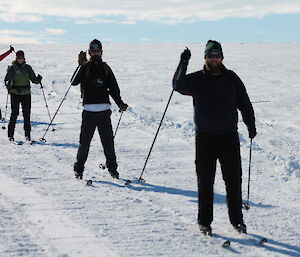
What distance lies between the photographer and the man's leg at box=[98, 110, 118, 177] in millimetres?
6836

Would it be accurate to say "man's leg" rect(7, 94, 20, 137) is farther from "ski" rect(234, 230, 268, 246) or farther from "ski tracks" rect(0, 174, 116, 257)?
"ski" rect(234, 230, 268, 246)

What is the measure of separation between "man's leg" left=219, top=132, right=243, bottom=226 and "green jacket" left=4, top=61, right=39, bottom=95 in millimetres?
6009

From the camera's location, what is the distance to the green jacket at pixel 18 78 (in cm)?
956

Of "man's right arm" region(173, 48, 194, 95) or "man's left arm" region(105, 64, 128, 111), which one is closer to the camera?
"man's right arm" region(173, 48, 194, 95)

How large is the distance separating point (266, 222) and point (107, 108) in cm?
283

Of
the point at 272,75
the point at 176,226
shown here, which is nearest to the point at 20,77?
the point at 176,226

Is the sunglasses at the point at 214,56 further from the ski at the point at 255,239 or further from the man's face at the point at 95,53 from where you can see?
the man's face at the point at 95,53

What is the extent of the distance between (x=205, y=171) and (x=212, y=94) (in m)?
0.78

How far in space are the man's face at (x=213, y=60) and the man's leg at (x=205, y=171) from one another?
68 centimetres

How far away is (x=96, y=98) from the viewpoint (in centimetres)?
672

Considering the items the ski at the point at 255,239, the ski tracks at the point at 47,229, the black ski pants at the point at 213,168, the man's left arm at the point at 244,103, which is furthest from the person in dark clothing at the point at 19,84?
the ski at the point at 255,239

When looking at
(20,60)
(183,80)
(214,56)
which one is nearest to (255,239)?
(183,80)

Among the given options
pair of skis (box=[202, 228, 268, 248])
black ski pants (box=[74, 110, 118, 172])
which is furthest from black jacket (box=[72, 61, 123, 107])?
pair of skis (box=[202, 228, 268, 248])

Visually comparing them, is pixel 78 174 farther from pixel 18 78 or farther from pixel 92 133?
pixel 18 78
